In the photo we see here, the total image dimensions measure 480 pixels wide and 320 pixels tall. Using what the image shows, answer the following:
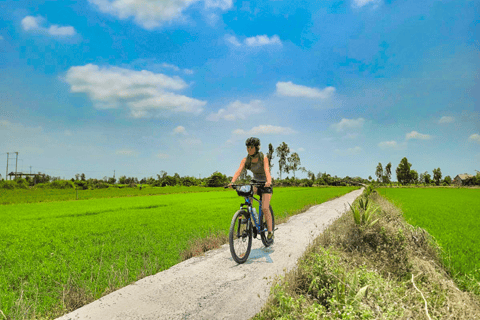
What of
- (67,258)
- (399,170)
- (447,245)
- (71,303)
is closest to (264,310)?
(71,303)

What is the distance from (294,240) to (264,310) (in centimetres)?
394

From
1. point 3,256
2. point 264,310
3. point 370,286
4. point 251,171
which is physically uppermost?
point 251,171

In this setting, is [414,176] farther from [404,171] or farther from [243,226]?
[243,226]

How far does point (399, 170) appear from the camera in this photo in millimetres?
95312

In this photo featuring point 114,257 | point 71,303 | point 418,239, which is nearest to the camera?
point 71,303

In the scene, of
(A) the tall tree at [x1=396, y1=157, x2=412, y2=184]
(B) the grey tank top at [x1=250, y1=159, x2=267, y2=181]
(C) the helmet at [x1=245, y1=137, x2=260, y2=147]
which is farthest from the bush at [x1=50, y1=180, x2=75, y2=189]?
(A) the tall tree at [x1=396, y1=157, x2=412, y2=184]

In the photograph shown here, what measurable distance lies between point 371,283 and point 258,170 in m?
2.91

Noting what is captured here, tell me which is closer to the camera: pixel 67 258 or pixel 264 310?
pixel 264 310

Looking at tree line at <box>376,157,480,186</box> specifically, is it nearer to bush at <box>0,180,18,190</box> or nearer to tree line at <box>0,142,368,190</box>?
tree line at <box>0,142,368,190</box>

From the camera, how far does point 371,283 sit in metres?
2.85

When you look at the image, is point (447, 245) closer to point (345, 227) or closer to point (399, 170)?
point (345, 227)

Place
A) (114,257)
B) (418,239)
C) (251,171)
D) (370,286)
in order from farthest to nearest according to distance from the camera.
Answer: (114,257) < (251,171) < (418,239) < (370,286)

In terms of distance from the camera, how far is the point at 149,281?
4.13m

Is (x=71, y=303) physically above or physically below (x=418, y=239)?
below
